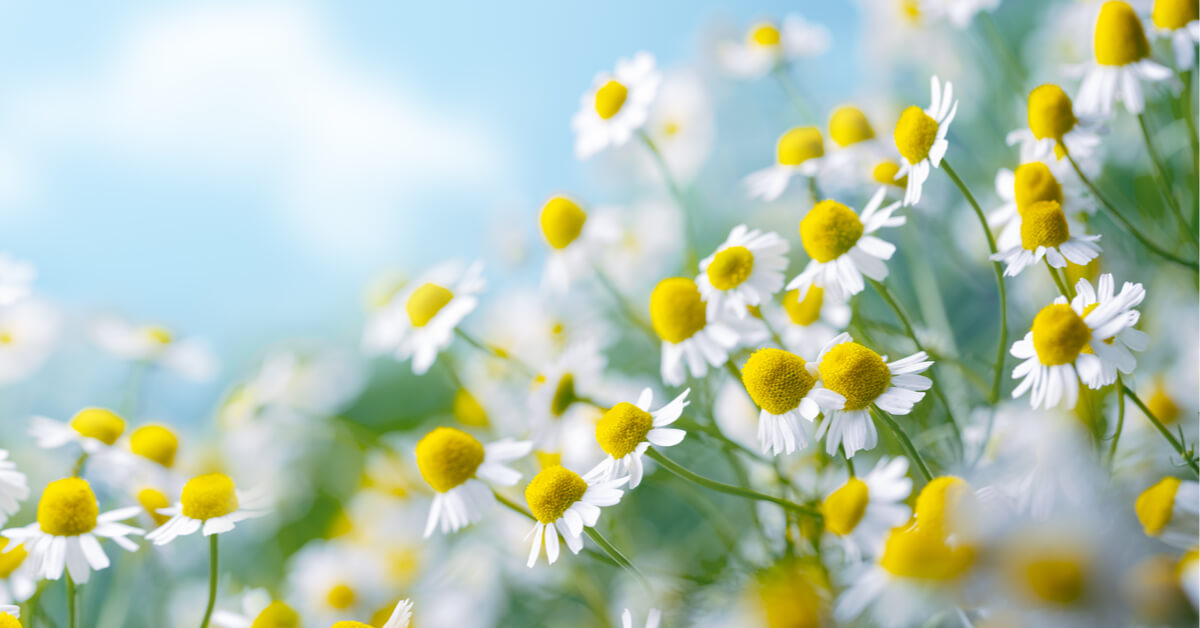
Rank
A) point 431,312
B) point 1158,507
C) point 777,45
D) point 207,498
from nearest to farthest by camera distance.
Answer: point 1158,507
point 207,498
point 431,312
point 777,45

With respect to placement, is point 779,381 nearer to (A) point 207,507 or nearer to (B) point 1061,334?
(B) point 1061,334

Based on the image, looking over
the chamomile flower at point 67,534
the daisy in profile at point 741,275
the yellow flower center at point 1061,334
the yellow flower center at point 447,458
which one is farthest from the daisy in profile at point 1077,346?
the chamomile flower at point 67,534

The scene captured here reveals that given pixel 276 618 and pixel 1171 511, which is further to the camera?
pixel 276 618

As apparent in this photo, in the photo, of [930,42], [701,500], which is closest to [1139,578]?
[701,500]

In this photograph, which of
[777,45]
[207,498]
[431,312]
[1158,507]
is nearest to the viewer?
[1158,507]

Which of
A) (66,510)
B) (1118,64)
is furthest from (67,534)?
(1118,64)

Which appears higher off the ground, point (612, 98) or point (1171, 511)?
point (612, 98)
